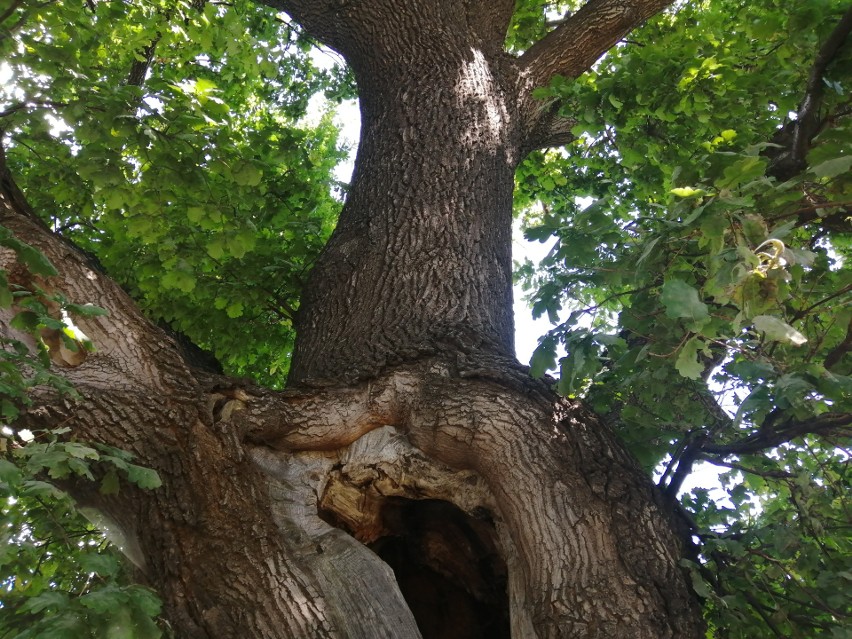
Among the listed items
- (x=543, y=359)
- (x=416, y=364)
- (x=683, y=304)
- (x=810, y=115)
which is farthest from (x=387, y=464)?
(x=810, y=115)

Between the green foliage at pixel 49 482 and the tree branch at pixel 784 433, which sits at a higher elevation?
the tree branch at pixel 784 433

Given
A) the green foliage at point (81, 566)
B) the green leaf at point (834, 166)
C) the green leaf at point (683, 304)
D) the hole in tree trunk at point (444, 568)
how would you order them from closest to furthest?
1. the green foliage at point (81, 566)
2. the green leaf at point (683, 304)
3. the green leaf at point (834, 166)
4. the hole in tree trunk at point (444, 568)

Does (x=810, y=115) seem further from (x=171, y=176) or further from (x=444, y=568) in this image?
(x=171, y=176)

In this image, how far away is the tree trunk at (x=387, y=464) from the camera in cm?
247

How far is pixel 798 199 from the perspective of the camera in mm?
2621

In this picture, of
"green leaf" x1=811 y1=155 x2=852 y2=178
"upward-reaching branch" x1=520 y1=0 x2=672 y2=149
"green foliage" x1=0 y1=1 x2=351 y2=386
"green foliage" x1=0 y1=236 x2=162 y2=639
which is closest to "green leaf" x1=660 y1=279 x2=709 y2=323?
"green leaf" x1=811 y1=155 x2=852 y2=178

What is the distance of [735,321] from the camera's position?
84.7 inches

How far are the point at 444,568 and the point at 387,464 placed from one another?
625 mm

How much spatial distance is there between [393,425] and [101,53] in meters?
4.58

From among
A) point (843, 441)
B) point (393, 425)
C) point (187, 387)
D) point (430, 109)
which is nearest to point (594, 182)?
point (430, 109)

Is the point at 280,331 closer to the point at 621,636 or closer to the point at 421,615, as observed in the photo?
the point at 421,615

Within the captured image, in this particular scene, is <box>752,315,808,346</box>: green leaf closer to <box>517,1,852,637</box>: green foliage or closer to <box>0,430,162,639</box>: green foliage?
<box>517,1,852,637</box>: green foliage

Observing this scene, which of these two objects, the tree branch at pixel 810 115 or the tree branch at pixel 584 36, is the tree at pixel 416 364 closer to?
the tree branch at pixel 810 115

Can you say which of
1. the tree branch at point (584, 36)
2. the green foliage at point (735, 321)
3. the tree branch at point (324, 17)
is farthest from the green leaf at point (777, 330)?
the tree branch at point (324, 17)
